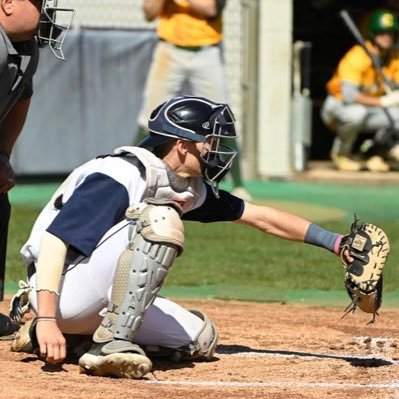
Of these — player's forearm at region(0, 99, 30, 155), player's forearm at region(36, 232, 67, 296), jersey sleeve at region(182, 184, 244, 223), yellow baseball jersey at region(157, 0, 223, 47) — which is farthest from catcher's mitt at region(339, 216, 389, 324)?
yellow baseball jersey at region(157, 0, 223, 47)

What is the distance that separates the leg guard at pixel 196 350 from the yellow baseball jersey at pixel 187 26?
543 centimetres

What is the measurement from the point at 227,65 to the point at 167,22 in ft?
8.20

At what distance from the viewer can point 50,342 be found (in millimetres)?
4480

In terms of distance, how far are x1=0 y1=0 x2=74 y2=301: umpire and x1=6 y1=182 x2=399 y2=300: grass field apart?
1.63m

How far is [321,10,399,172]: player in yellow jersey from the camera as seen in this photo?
1268 cm

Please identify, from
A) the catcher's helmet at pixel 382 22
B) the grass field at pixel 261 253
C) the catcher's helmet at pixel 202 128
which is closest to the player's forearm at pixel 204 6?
the grass field at pixel 261 253

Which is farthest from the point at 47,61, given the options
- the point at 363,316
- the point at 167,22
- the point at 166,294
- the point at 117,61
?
the point at 363,316

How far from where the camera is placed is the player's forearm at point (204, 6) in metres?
10.0

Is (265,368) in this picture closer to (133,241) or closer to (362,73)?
(133,241)

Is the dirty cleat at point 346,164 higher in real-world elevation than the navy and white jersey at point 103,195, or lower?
lower

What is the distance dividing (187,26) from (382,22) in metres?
3.19

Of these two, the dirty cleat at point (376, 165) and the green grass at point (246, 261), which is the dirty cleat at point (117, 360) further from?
the dirty cleat at point (376, 165)

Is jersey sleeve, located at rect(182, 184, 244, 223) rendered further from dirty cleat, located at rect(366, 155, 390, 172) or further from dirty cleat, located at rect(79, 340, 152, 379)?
dirty cleat, located at rect(366, 155, 390, 172)

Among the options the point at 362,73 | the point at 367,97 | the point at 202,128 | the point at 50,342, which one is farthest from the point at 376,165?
the point at 50,342
